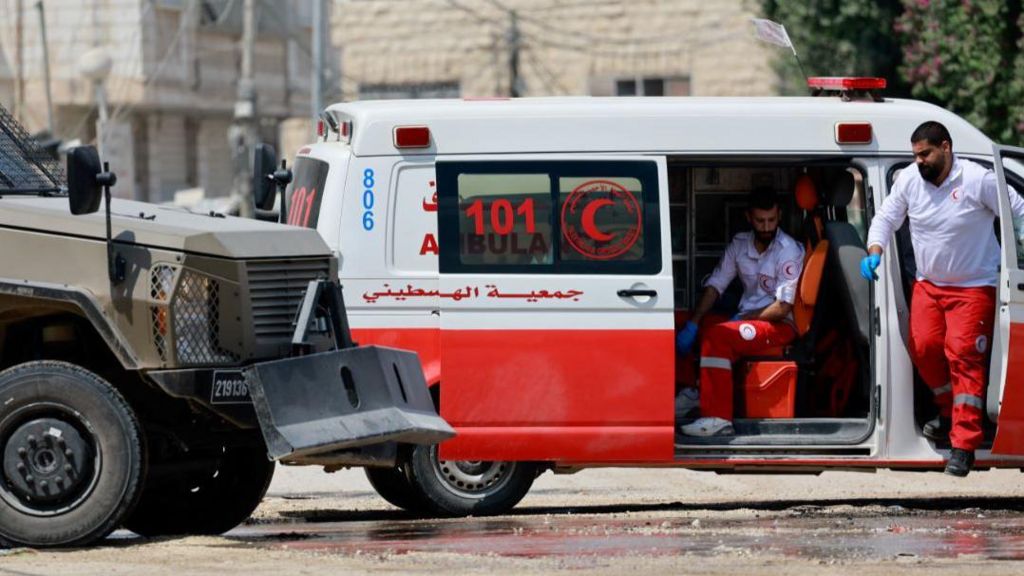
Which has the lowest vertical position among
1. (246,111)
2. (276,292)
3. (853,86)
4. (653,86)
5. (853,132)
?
(276,292)

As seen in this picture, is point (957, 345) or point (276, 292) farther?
point (957, 345)

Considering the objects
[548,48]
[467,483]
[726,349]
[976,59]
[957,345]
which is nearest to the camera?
[957,345]

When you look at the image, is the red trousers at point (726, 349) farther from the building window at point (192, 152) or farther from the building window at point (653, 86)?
the building window at point (192, 152)

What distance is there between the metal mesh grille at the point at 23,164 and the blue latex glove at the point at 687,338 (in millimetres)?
3389

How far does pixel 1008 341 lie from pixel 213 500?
4.05 meters

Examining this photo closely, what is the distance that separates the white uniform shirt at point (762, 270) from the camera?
11.2 meters

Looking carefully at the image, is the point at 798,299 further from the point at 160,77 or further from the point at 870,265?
the point at 160,77

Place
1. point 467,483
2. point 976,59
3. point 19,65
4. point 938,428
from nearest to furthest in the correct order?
point 938,428
point 467,483
point 976,59
point 19,65

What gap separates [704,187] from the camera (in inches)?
472

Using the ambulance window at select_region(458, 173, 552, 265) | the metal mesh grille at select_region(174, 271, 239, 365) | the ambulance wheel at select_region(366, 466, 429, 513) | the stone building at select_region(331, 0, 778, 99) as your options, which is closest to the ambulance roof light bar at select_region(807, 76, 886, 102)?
the ambulance window at select_region(458, 173, 552, 265)

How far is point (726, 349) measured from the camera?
435 inches

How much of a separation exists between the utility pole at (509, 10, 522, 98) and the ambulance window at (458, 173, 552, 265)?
66.5ft

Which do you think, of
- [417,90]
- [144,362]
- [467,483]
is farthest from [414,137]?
[417,90]

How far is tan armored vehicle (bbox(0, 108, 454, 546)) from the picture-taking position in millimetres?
8898
